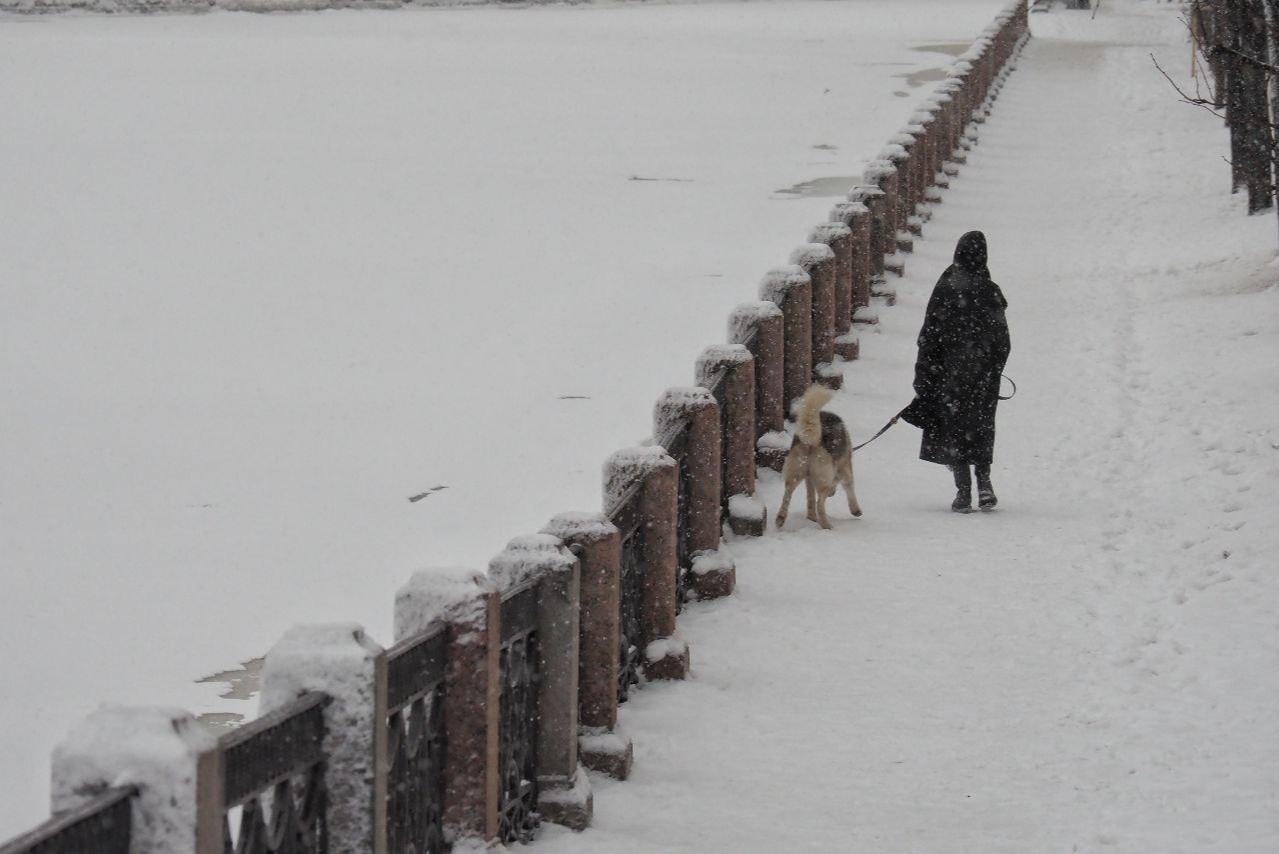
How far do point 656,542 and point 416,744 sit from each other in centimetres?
271

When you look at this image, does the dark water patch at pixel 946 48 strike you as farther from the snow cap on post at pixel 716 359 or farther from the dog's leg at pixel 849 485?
the snow cap on post at pixel 716 359

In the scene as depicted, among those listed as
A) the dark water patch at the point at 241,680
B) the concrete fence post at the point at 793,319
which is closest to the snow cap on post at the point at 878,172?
the concrete fence post at the point at 793,319

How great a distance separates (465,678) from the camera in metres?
5.65

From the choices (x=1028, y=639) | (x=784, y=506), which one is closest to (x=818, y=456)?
(x=784, y=506)

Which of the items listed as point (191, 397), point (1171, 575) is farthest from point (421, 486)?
point (1171, 575)

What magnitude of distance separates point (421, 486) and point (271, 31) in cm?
3838

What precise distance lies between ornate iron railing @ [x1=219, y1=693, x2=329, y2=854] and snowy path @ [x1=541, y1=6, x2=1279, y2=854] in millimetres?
1646

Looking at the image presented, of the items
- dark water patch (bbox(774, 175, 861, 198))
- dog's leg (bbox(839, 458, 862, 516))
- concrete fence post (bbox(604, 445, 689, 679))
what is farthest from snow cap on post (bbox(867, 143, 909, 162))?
concrete fence post (bbox(604, 445, 689, 679))

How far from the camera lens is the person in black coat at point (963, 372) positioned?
10812 millimetres

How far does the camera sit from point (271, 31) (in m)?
50.2

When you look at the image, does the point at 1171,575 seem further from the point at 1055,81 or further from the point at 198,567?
the point at 1055,81

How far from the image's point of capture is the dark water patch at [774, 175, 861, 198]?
26438mm

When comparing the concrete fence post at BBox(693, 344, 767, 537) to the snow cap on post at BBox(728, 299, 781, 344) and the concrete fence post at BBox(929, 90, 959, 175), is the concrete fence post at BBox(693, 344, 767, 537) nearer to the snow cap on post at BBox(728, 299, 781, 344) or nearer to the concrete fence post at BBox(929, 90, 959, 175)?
the snow cap on post at BBox(728, 299, 781, 344)

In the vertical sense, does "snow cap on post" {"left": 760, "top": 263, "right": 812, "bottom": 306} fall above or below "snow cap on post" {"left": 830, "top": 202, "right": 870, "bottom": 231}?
below
